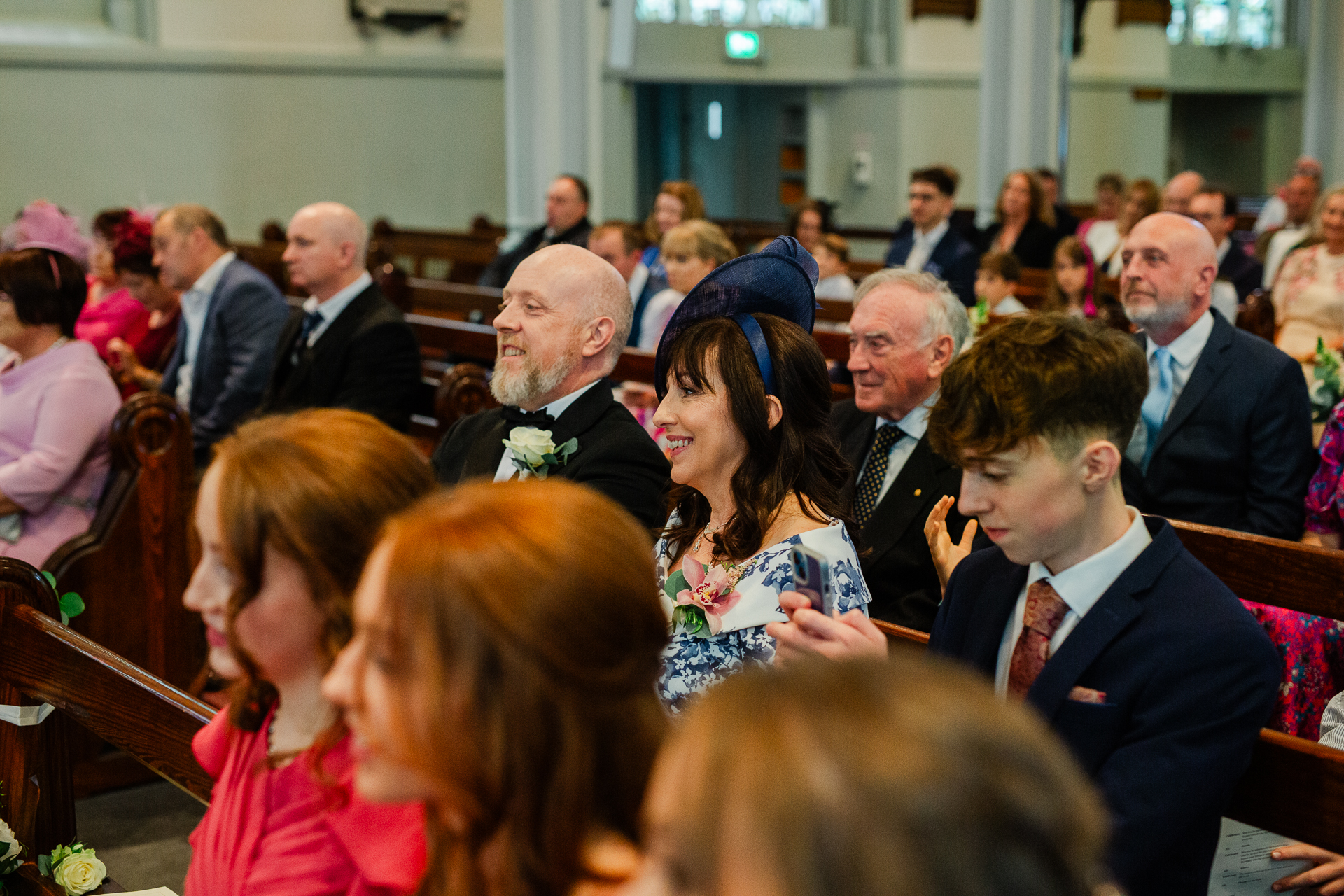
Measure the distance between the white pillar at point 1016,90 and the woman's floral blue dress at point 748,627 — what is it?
28.6 feet

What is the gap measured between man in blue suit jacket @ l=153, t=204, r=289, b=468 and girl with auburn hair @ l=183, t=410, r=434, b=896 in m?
3.82

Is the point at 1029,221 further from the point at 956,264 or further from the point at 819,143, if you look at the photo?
the point at 819,143

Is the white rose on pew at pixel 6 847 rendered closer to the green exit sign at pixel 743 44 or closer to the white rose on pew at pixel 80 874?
the white rose on pew at pixel 80 874

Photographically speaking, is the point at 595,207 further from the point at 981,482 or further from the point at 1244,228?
the point at 981,482

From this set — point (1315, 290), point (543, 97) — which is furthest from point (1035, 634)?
point (543, 97)

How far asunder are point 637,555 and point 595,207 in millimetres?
10487

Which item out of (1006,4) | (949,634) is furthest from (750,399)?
(1006,4)

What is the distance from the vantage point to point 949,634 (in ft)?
6.17

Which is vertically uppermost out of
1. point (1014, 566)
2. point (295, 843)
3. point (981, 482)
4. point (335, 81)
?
point (335, 81)

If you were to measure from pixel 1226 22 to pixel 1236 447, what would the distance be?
15.9 meters

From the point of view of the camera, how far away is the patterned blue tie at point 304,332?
15.8 feet

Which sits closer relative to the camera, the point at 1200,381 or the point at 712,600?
the point at 712,600

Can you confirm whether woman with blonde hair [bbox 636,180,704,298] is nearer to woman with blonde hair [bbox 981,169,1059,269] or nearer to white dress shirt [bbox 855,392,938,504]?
woman with blonde hair [bbox 981,169,1059,269]

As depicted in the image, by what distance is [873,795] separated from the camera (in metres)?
0.65
